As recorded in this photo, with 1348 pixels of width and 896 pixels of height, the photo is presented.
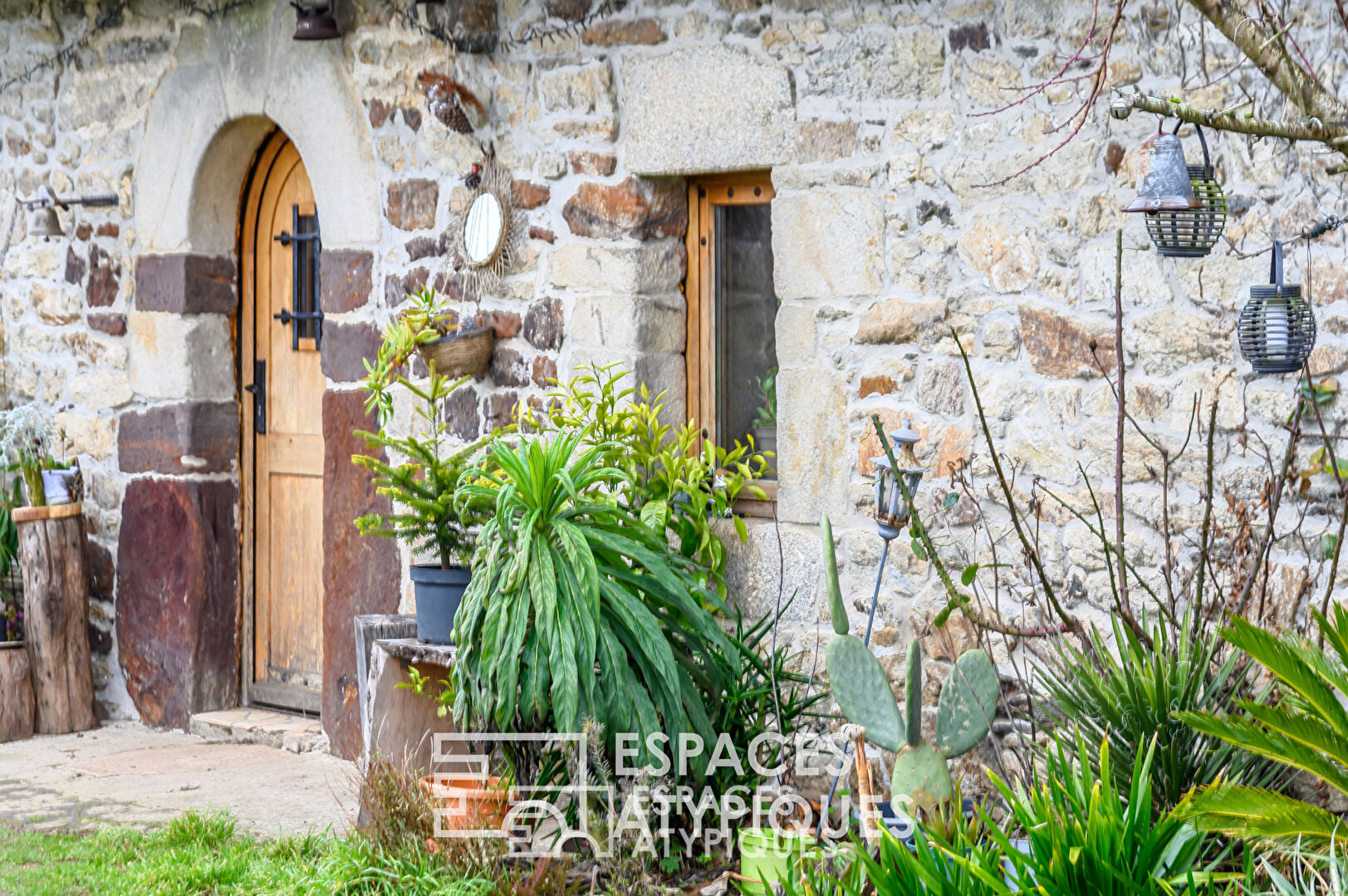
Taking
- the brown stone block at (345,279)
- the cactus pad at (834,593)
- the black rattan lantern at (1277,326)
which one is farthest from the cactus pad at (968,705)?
the brown stone block at (345,279)

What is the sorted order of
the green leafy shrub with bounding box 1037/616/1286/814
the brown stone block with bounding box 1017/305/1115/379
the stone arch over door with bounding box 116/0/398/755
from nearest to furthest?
the green leafy shrub with bounding box 1037/616/1286/814 < the brown stone block with bounding box 1017/305/1115/379 < the stone arch over door with bounding box 116/0/398/755

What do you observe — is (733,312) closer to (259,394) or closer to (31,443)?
(259,394)

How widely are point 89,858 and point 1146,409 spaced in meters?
3.18

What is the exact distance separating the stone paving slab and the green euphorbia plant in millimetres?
798

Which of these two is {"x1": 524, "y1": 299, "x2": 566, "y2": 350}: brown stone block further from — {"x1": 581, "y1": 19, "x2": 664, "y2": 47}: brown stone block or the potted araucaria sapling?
{"x1": 581, "y1": 19, "x2": 664, "y2": 47}: brown stone block

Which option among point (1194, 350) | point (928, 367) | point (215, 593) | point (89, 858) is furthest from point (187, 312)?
point (1194, 350)

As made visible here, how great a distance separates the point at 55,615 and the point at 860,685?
12.0 ft

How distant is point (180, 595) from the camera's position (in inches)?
222

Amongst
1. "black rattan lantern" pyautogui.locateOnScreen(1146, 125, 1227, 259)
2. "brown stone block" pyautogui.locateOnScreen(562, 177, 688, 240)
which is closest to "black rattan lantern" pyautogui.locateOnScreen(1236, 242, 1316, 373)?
"black rattan lantern" pyautogui.locateOnScreen(1146, 125, 1227, 259)

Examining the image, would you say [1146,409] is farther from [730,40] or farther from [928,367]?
[730,40]

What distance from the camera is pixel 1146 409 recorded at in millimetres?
3646

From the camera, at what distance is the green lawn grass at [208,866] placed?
346 cm

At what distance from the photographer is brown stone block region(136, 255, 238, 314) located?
5.57m

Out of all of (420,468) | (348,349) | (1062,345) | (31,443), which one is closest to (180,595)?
(31,443)
